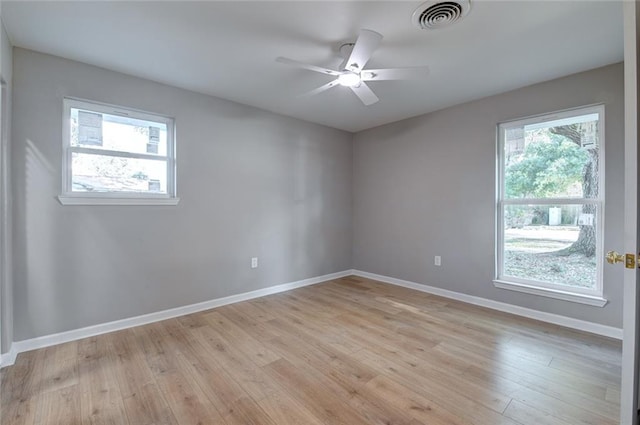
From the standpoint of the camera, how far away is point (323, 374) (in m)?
1.92

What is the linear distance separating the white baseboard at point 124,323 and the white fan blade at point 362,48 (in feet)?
9.23

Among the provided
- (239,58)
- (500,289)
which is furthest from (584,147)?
(239,58)

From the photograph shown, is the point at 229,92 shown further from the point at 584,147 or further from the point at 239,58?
the point at 584,147

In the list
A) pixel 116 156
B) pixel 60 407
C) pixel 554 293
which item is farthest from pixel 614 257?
pixel 116 156

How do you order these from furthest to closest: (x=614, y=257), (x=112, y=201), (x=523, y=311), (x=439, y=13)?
1. (x=523, y=311)
2. (x=112, y=201)
3. (x=439, y=13)
4. (x=614, y=257)

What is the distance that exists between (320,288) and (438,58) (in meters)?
3.07

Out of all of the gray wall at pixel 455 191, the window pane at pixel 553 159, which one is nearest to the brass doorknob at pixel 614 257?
the gray wall at pixel 455 191

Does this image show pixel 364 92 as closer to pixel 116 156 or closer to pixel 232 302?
pixel 116 156

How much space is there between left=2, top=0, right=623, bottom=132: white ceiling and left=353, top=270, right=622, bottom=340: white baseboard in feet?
7.74

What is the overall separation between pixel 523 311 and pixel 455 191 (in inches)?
59.4

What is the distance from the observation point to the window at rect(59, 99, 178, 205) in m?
2.46

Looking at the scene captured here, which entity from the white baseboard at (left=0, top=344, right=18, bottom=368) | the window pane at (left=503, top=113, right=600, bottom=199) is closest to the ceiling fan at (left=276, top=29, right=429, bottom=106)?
the window pane at (left=503, top=113, right=600, bottom=199)

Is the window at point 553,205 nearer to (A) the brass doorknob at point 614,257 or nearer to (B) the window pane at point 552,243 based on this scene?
(B) the window pane at point 552,243

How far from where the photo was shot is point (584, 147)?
104 inches
